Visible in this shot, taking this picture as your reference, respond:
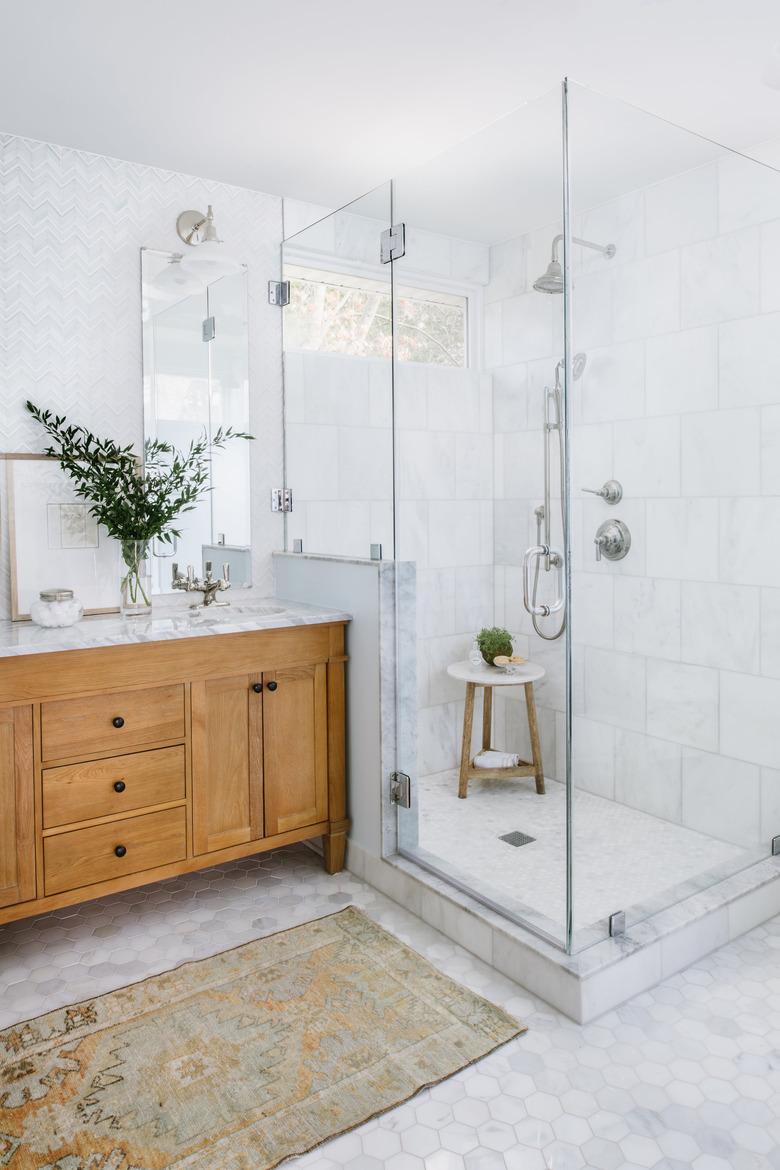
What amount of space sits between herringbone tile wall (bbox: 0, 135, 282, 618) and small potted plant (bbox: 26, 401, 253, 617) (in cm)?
7

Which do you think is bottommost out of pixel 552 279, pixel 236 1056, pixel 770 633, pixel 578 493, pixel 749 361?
pixel 236 1056

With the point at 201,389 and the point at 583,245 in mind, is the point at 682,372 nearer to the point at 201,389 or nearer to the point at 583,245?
the point at 583,245

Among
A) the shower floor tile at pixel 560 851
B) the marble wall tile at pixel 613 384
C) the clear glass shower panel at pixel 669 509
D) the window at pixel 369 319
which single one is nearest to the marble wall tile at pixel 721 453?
the clear glass shower panel at pixel 669 509

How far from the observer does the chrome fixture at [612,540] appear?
201 centimetres

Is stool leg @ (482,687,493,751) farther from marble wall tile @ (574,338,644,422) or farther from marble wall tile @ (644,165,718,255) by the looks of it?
marble wall tile @ (644,165,718,255)

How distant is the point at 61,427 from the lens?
2.65 meters

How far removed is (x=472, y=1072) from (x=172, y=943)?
0.97 meters

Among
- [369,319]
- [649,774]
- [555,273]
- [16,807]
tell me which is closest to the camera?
[555,273]

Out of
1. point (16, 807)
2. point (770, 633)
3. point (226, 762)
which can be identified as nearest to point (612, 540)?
point (770, 633)

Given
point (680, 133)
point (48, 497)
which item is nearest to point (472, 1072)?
point (48, 497)

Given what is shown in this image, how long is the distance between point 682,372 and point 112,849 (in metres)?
2.10

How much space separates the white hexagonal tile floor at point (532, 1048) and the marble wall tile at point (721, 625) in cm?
80

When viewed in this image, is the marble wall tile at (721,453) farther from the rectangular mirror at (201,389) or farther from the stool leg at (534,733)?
the rectangular mirror at (201,389)

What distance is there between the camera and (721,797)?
2.36 m
